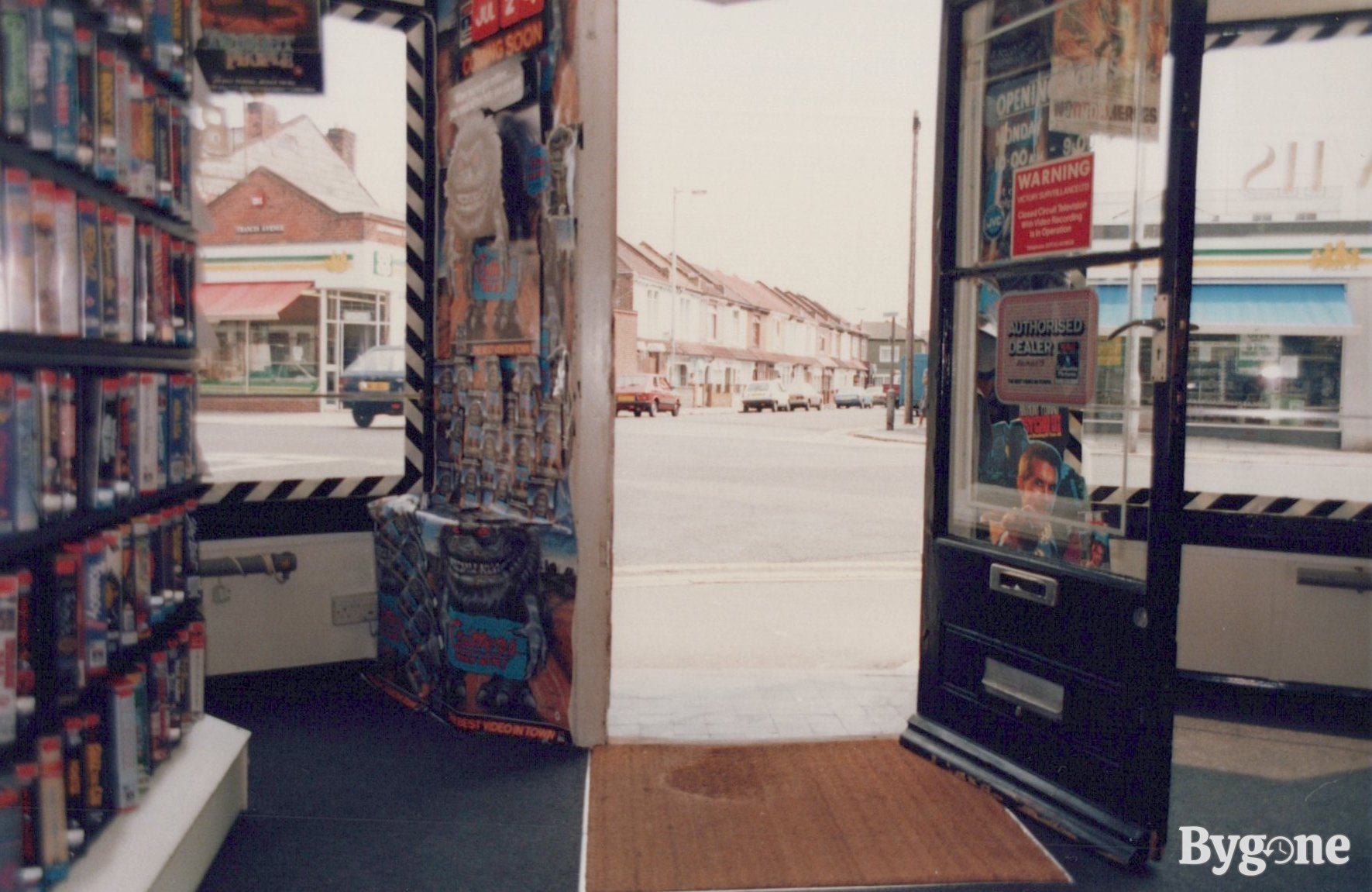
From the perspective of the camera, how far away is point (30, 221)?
2.09 meters

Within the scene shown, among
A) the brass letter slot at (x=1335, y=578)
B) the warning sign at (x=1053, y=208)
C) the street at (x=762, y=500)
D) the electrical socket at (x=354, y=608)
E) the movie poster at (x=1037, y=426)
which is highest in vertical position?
the warning sign at (x=1053, y=208)

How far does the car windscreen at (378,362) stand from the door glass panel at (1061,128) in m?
2.50

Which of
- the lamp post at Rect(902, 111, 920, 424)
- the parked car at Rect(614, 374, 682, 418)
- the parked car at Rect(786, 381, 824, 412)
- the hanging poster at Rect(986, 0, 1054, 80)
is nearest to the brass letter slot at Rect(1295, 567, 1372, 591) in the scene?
the hanging poster at Rect(986, 0, 1054, 80)

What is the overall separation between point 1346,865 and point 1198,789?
588 mm

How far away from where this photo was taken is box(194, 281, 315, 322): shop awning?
430 centimetres

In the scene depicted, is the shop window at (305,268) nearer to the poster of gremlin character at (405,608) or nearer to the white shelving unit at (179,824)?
the poster of gremlin character at (405,608)

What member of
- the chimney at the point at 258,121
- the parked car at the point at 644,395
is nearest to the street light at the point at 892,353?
the parked car at the point at 644,395

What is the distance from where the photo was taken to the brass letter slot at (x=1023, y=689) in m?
3.38

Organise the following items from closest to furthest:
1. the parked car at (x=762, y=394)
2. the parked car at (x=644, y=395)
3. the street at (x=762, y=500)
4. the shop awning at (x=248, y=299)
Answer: the shop awning at (x=248, y=299) → the street at (x=762, y=500) → the parked car at (x=644, y=395) → the parked car at (x=762, y=394)

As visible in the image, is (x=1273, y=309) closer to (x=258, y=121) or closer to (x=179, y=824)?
(x=258, y=121)

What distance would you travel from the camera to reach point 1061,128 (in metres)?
3.47

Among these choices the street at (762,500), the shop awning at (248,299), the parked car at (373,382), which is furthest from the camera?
the street at (762,500)

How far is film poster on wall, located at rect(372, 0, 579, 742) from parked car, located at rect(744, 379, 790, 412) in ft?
118

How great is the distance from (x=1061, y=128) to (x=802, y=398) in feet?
136
